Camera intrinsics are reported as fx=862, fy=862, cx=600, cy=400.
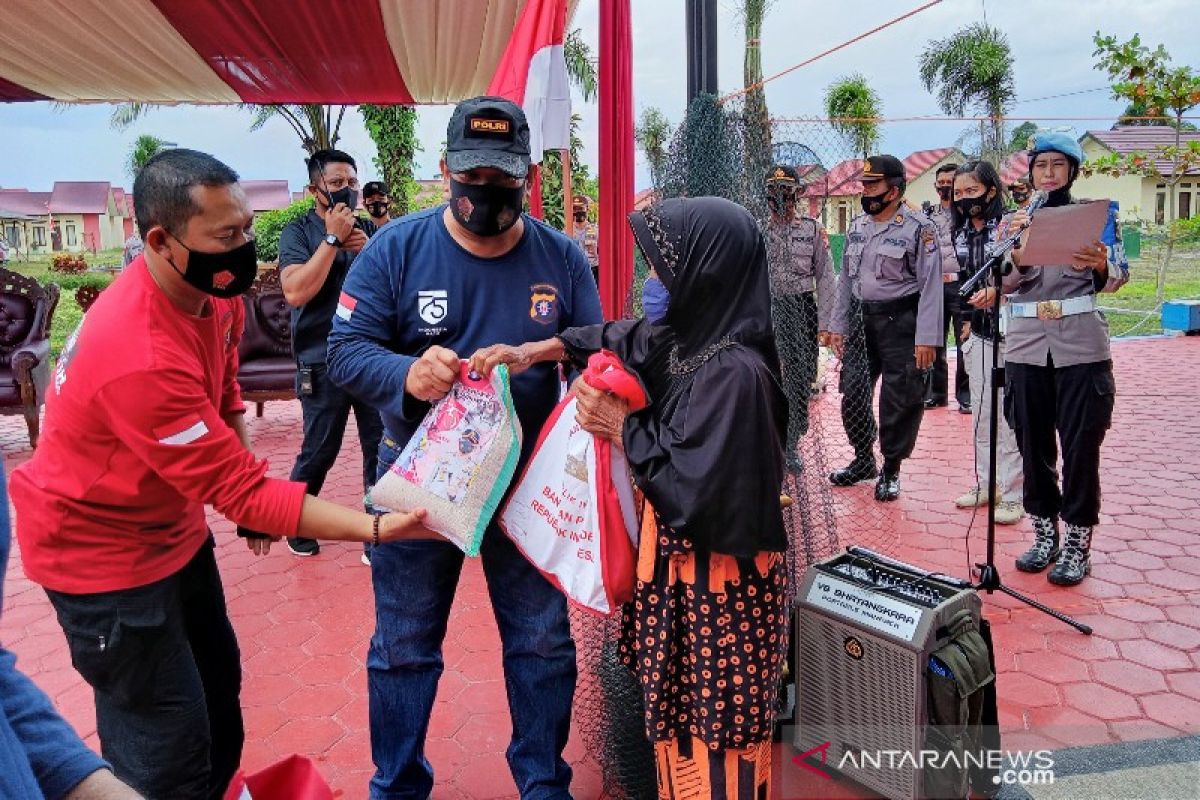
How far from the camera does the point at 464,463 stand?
7.23 feet

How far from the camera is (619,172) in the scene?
11.0ft

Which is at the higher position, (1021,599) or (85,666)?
(85,666)

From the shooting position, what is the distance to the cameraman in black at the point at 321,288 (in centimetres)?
434

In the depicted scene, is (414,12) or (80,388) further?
(414,12)

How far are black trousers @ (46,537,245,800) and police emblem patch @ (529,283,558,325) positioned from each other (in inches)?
44.5

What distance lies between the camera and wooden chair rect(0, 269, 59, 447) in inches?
285

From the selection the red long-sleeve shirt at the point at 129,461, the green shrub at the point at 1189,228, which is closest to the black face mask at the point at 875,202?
the red long-sleeve shirt at the point at 129,461

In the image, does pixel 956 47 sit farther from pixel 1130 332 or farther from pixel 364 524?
pixel 364 524

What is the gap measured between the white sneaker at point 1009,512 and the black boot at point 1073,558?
37.2 inches

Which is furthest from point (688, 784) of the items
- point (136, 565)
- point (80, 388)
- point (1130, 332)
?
point (1130, 332)

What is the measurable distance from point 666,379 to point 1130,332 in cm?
1334

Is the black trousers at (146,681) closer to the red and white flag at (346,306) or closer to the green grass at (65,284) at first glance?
the red and white flag at (346,306)

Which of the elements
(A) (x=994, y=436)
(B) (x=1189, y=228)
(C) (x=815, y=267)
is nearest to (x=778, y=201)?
(A) (x=994, y=436)

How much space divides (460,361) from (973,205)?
431 cm
